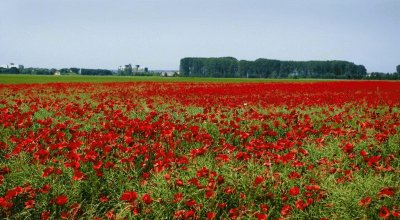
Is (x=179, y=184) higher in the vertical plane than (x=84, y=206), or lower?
higher

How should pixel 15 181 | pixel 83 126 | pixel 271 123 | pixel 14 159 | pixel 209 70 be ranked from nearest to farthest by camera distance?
pixel 15 181
pixel 14 159
pixel 83 126
pixel 271 123
pixel 209 70

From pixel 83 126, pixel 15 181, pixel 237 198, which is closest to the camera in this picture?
pixel 237 198

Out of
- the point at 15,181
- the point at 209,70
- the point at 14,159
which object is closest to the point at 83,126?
the point at 14,159

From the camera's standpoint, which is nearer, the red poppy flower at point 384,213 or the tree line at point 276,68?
the red poppy flower at point 384,213

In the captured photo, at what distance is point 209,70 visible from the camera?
155000 millimetres

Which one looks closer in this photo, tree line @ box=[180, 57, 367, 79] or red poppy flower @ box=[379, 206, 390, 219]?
red poppy flower @ box=[379, 206, 390, 219]

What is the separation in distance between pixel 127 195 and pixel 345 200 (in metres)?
2.38

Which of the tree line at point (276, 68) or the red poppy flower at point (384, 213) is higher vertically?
the tree line at point (276, 68)

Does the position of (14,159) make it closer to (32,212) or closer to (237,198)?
(32,212)

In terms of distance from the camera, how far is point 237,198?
430 cm

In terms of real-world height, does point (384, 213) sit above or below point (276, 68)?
below

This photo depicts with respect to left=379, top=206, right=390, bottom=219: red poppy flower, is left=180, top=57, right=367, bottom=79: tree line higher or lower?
higher

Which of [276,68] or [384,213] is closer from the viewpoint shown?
[384,213]

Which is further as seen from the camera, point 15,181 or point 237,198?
point 15,181
